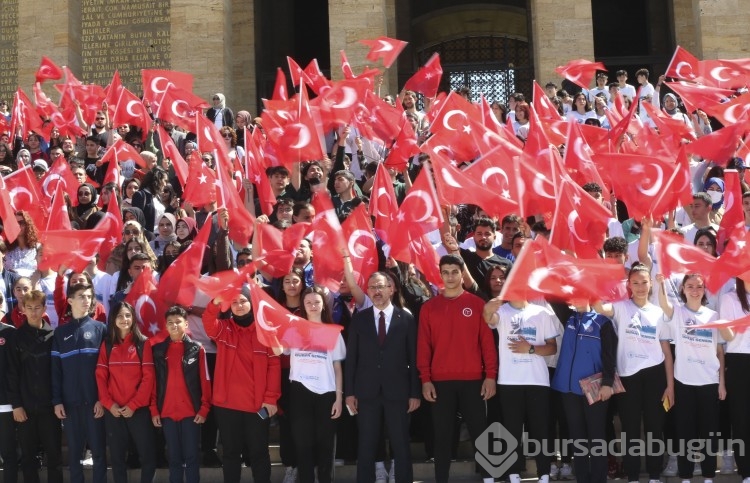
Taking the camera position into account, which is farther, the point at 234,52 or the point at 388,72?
the point at 234,52

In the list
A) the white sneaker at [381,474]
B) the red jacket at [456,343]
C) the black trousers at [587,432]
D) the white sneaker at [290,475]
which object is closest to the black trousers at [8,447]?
the white sneaker at [290,475]

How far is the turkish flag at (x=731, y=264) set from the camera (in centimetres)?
932

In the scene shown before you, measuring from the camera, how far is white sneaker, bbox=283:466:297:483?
991 centimetres

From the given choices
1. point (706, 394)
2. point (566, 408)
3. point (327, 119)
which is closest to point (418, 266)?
point (566, 408)

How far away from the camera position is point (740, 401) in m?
9.36

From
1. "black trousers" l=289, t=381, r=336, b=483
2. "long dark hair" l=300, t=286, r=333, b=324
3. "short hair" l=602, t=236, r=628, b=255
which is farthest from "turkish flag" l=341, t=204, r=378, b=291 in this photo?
"short hair" l=602, t=236, r=628, b=255

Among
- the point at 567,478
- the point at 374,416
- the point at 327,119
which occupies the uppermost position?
the point at 327,119

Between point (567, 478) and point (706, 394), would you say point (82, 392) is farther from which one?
point (706, 394)

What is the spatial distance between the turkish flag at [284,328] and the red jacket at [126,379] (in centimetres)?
114

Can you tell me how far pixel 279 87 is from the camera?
1589cm

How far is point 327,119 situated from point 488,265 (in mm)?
4840

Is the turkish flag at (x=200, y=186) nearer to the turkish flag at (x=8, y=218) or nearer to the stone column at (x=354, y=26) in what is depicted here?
the turkish flag at (x=8, y=218)

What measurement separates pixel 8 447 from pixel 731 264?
21.8ft

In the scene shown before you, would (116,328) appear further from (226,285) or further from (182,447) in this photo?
(182,447)
